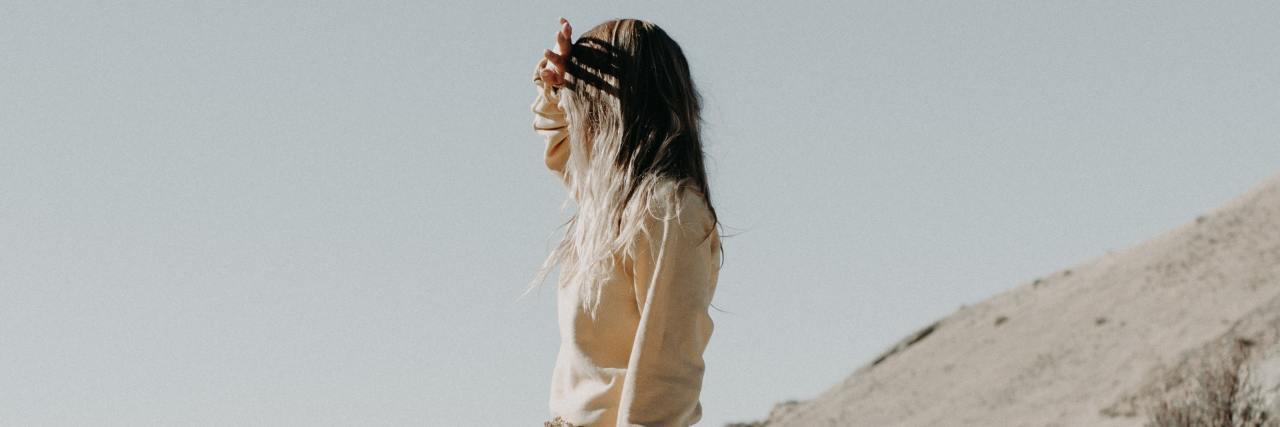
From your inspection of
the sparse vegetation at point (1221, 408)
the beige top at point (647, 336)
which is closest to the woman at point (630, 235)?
the beige top at point (647, 336)

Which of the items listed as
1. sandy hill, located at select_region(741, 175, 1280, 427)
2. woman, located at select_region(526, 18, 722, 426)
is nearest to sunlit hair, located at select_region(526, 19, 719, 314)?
woman, located at select_region(526, 18, 722, 426)

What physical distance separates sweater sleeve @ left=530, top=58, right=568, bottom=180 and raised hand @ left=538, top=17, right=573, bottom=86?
0.20 ft

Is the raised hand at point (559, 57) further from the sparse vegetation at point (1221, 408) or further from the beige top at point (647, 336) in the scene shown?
the sparse vegetation at point (1221, 408)

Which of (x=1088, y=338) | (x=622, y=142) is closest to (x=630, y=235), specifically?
(x=622, y=142)

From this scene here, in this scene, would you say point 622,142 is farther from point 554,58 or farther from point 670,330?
point 670,330

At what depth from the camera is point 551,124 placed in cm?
303

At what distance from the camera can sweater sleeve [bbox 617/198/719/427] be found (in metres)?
2.56

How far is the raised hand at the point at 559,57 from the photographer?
9.45 ft

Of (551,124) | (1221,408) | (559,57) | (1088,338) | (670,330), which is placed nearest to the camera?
(670,330)

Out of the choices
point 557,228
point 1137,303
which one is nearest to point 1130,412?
point 1137,303

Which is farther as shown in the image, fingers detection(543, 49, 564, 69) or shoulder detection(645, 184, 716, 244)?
fingers detection(543, 49, 564, 69)

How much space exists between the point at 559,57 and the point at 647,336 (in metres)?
0.61

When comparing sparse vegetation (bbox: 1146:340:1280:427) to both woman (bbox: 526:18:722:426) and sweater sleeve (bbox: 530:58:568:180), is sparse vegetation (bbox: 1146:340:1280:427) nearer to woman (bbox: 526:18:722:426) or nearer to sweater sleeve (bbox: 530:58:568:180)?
sweater sleeve (bbox: 530:58:568:180)

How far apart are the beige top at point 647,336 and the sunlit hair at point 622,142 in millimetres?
31
